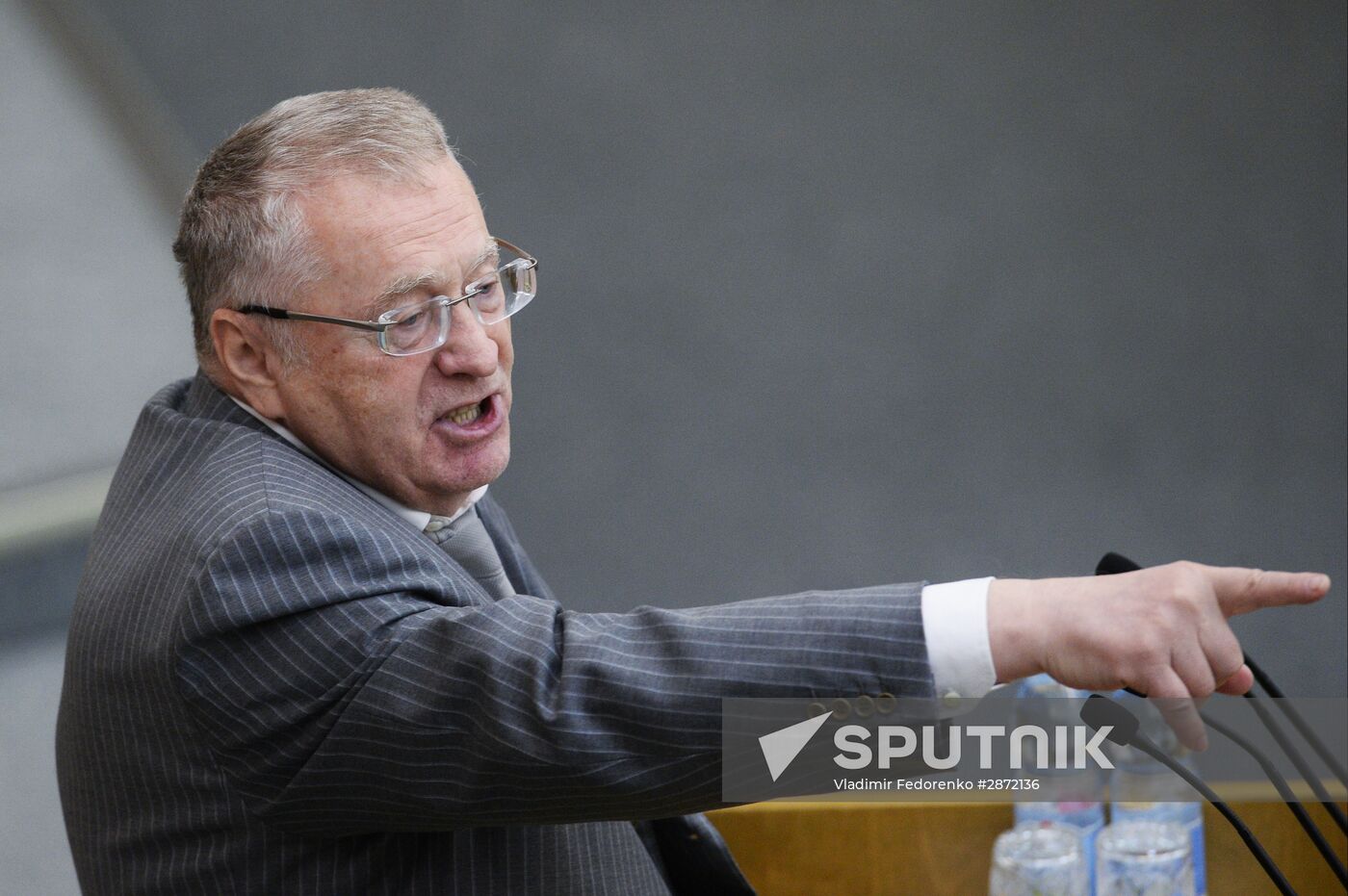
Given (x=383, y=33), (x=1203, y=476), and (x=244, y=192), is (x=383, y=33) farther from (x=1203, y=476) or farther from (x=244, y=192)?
(x=1203, y=476)

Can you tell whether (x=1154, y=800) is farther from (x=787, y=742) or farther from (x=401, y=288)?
(x=401, y=288)

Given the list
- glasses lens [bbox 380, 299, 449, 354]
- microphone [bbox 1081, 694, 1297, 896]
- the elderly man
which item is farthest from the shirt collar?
microphone [bbox 1081, 694, 1297, 896]

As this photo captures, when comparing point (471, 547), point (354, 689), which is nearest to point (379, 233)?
point (471, 547)

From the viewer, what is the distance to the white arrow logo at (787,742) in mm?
846

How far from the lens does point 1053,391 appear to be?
2.45m

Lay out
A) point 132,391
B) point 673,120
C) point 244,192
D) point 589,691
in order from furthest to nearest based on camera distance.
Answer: point 673,120 < point 132,391 < point 244,192 < point 589,691

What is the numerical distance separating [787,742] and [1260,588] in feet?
0.97

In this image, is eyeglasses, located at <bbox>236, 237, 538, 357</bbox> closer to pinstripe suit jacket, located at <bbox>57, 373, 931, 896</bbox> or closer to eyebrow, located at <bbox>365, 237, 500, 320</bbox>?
eyebrow, located at <bbox>365, 237, 500, 320</bbox>

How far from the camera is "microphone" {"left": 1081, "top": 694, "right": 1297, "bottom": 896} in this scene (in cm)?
74

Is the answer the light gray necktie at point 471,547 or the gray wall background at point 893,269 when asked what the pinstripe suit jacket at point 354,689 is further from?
the gray wall background at point 893,269

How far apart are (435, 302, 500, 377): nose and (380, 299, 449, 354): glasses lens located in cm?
1

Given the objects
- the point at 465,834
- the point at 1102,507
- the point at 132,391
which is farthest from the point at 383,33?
the point at 465,834

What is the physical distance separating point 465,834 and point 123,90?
1734 mm

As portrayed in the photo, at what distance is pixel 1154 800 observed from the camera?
1.69m
